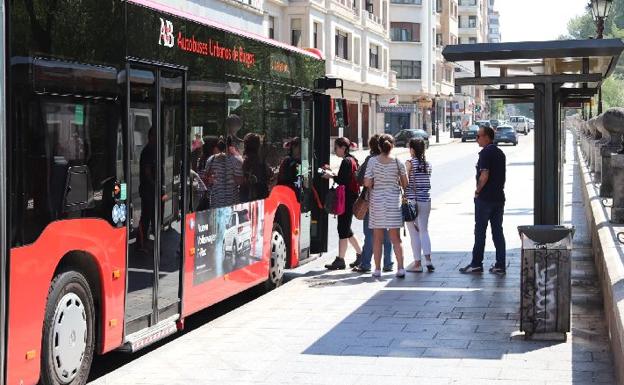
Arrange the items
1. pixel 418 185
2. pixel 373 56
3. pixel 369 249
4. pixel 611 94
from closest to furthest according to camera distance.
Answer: pixel 418 185 → pixel 369 249 → pixel 373 56 → pixel 611 94

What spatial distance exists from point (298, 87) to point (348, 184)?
1.50 meters

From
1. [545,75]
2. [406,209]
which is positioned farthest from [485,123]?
[545,75]

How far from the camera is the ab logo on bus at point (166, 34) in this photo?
29.9 ft

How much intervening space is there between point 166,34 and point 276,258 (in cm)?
443

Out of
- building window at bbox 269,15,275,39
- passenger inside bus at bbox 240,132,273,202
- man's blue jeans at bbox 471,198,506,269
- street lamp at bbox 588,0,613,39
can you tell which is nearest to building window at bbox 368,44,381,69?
building window at bbox 269,15,275,39

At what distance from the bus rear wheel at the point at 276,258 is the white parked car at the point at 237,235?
4.10ft

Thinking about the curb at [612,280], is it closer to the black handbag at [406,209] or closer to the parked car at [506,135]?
the black handbag at [406,209]

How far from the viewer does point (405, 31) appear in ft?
300

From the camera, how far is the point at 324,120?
49.1 ft

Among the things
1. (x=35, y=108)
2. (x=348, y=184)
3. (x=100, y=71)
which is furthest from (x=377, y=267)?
(x=35, y=108)

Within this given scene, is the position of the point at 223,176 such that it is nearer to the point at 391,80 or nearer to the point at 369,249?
the point at 369,249

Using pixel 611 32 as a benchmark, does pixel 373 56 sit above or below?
below

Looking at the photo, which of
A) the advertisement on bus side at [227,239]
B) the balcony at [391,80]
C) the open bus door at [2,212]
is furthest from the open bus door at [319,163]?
the balcony at [391,80]

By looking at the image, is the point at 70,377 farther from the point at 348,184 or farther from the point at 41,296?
the point at 348,184
